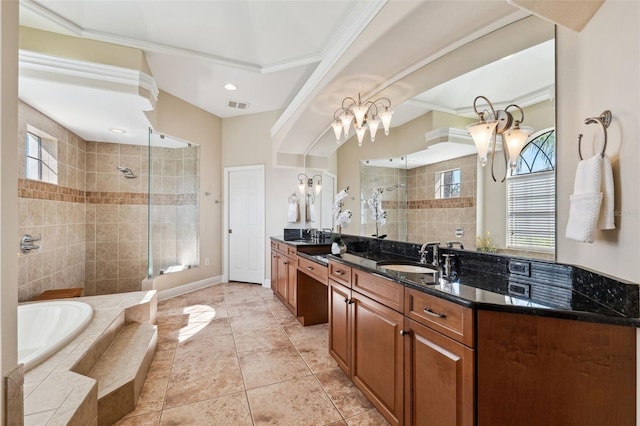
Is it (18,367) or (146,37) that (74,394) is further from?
(146,37)

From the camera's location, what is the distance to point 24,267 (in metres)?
2.87

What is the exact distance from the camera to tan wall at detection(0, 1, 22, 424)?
79 cm

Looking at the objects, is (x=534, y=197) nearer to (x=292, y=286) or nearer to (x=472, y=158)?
(x=472, y=158)

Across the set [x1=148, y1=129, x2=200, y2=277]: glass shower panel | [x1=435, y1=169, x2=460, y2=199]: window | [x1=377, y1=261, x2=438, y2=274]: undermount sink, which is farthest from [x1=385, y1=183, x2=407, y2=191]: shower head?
[x1=148, y1=129, x2=200, y2=277]: glass shower panel

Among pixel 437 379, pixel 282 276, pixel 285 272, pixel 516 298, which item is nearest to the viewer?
pixel 516 298

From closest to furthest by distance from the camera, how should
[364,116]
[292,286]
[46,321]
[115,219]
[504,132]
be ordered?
[504,132], [46,321], [364,116], [292,286], [115,219]

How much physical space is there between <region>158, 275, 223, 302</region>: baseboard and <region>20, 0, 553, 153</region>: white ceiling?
2.41m

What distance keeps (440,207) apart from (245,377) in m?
2.03

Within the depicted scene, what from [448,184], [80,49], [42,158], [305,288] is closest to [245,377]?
[305,288]

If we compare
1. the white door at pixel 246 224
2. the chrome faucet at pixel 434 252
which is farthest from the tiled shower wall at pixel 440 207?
the white door at pixel 246 224

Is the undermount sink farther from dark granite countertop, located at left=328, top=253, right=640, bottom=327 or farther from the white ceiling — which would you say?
the white ceiling

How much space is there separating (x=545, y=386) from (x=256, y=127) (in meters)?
4.95

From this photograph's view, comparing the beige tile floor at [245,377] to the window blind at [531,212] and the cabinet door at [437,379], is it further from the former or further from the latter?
the window blind at [531,212]

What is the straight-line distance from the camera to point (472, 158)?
1.84 metres
